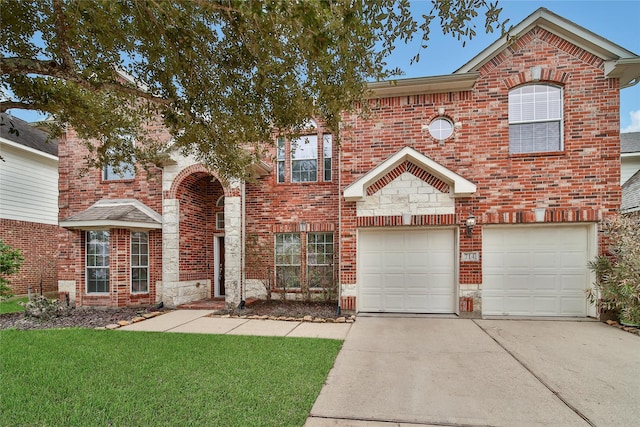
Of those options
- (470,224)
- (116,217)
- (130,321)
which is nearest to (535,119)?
(470,224)

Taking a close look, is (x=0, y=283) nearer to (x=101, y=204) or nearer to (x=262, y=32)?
(x=101, y=204)

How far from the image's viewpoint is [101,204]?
980 cm

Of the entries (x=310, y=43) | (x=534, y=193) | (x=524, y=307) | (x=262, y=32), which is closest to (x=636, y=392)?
(x=524, y=307)

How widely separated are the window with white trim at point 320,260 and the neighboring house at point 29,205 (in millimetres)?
10104

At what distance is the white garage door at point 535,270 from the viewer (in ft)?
23.3

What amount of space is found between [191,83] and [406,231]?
5809 mm

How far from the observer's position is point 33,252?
38.2 feet

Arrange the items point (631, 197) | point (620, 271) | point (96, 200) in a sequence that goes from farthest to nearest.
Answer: point (96, 200) < point (631, 197) < point (620, 271)

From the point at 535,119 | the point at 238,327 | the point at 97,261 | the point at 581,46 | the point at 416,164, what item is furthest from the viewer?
the point at 97,261

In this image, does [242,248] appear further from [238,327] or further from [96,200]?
[96,200]

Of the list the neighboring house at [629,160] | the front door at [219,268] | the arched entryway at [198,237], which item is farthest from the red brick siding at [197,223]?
the neighboring house at [629,160]

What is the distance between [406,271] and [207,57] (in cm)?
637

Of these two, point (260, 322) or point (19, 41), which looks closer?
point (19, 41)

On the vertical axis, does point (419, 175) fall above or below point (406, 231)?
above
